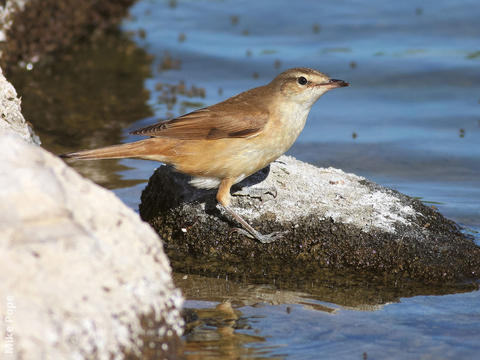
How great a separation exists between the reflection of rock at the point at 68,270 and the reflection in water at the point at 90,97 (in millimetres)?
5076

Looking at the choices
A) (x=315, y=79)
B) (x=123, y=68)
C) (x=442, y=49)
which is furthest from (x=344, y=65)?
(x=315, y=79)

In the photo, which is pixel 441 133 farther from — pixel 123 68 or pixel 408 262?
pixel 123 68

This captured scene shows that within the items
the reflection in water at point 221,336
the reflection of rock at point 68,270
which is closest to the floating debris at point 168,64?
the reflection in water at point 221,336

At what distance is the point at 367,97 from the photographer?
1349cm

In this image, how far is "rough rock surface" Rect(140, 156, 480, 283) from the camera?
261 inches

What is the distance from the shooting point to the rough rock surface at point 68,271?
12.5 ft

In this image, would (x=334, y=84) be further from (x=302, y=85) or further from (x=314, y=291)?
(x=314, y=291)

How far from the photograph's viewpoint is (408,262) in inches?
260

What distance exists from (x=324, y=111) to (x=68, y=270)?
9.43 meters

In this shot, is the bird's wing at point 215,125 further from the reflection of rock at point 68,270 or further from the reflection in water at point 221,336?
the reflection of rock at point 68,270

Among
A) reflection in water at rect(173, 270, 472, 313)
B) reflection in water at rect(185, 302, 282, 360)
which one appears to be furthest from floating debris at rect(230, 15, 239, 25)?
reflection in water at rect(185, 302, 282, 360)

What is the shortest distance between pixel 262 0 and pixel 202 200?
12.9 metres

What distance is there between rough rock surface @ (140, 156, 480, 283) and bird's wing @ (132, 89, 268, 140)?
2.04 feet

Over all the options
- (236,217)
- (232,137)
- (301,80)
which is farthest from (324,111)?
(236,217)
